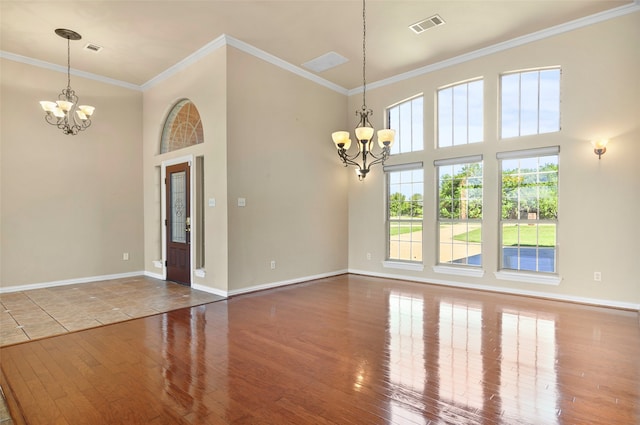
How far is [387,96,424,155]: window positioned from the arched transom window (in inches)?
144

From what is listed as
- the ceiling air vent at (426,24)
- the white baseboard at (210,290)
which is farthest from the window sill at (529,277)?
the white baseboard at (210,290)

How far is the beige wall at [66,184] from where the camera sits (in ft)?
17.8

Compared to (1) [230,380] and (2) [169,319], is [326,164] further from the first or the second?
(1) [230,380]

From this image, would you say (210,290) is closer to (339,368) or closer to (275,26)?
(339,368)

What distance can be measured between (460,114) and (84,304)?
6.53m

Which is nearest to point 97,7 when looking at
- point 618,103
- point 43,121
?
point 43,121

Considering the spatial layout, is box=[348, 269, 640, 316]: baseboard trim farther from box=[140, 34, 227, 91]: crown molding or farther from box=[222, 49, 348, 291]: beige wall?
box=[140, 34, 227, 91]: crown molding

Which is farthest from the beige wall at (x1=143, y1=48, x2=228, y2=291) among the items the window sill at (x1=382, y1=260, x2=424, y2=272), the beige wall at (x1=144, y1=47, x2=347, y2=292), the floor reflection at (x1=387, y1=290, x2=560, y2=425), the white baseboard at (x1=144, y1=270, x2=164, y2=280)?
the window sill at (x1=382, y1=260, x2=424, y2=272)

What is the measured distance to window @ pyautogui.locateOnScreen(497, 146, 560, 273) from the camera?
16.5 feet

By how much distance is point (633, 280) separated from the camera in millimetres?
4355

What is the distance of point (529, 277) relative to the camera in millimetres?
5113

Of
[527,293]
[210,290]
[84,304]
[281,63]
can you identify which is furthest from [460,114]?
[84,304]

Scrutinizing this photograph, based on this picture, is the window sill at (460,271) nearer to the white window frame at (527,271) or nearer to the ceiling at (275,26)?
the white window frame at (527,271)

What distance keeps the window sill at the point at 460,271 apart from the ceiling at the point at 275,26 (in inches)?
141
